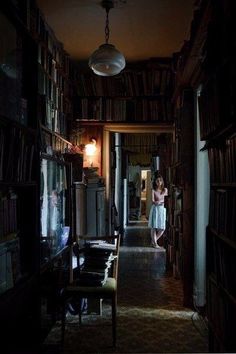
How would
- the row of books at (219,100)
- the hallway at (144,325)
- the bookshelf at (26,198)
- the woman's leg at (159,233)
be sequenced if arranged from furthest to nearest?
1. the woman's leg at (159,233)
2. the hallway at (144,325)
3. the bookshelf at (26,198)
4. the row of books at (219,100)

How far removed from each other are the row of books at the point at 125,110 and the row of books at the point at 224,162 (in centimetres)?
303

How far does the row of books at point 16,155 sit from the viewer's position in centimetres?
219

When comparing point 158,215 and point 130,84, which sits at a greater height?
point 130,84

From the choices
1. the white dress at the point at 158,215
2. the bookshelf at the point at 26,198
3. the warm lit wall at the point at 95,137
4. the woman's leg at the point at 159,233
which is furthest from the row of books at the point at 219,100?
the woman's leg at the point at 159,233

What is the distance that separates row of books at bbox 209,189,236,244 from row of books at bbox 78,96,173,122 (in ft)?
10.2

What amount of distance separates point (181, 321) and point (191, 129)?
2026 millimetres

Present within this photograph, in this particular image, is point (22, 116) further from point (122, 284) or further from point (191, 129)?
point (122, 284)

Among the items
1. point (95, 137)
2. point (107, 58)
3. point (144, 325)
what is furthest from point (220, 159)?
point (95, 137)

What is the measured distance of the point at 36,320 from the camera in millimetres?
2746

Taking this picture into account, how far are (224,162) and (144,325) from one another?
1.99 m

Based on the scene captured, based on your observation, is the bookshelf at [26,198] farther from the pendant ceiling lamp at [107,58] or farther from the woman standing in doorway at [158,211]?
the woman standing in doorway at [158,211]

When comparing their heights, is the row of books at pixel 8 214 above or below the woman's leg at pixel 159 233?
above

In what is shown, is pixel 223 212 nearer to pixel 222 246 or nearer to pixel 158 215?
pixel 222 246

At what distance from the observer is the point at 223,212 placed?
2.46m
